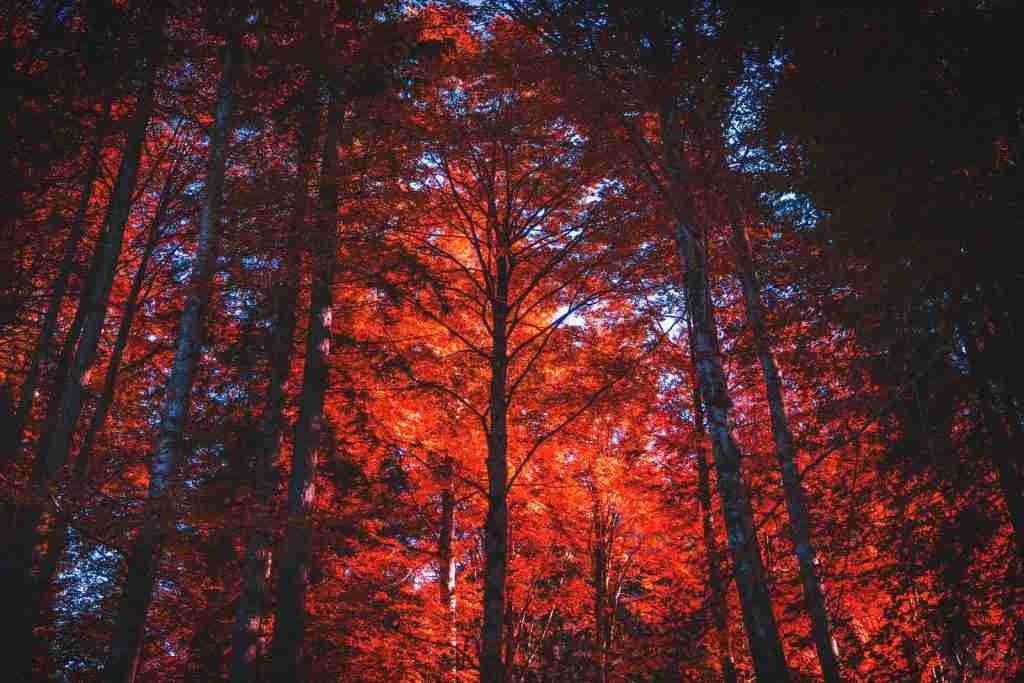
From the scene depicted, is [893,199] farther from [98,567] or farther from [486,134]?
[98,567]

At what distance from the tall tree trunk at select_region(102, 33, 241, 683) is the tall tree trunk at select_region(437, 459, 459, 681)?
5381 millimetres

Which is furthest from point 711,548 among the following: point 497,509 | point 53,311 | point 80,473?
point 53,311

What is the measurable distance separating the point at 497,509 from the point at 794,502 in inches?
168

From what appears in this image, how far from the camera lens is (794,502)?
871 centimetres

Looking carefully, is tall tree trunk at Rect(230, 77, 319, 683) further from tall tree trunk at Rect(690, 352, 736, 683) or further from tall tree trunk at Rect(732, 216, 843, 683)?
tall tree trunk at Rect(690, 352, 736, 683)

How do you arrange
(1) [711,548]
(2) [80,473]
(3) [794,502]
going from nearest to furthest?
(2) [80,473], (3) [794,502], (1) [711,548]

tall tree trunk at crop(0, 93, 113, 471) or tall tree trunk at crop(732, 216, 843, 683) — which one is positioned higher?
tall tree trunk at crop(0, 93, 113, 471)

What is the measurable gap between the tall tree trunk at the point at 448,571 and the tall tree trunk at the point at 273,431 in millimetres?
3431

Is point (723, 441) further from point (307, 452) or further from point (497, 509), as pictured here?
point (307, 452)

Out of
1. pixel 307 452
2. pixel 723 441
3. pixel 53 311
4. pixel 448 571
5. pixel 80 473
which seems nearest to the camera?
pixel 723 441

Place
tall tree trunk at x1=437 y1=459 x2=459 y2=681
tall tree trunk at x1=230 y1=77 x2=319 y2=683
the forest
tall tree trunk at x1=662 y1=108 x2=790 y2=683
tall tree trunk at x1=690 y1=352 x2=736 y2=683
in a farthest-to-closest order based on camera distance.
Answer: tall tree trunk at x1=437 y1=459 x2=459 y2=681 → tall tree trunk at x1=690 y1=352 x2=736 y2=683 → tall tree trunk at x1=230 y1=77 x2=319 y2=683 → tall tree trunk at x1=662 y1=108 x2=790 y2=683 → the forest

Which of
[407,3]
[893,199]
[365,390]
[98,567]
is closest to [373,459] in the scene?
[365,390]

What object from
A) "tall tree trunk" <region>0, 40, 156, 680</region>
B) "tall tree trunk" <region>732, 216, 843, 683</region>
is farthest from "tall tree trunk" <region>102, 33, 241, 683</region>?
"tall tree trunk" <region>732, 216, 843, 683</region>

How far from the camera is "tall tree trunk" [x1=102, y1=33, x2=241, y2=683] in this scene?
7.02 m
